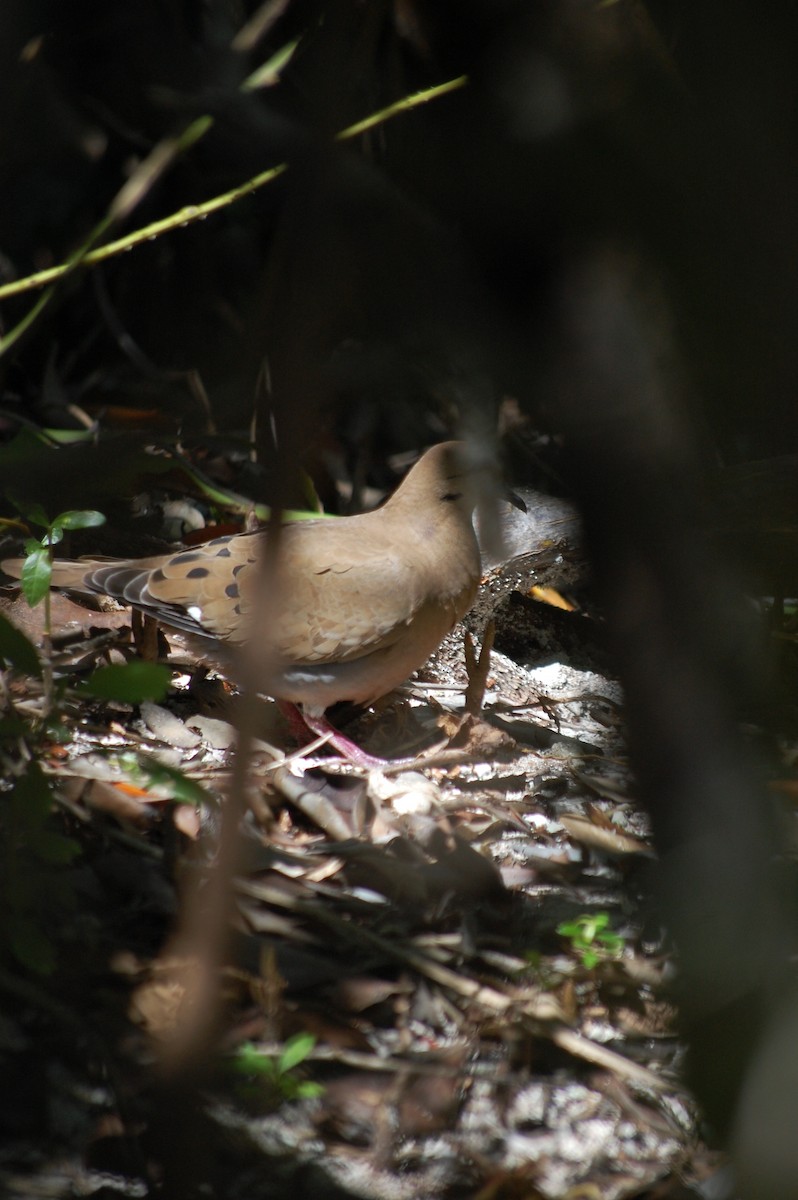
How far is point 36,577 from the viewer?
9.71 ft

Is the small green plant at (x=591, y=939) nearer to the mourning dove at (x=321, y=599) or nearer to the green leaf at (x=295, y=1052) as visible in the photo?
the green leaf at (x=295, y=1052)

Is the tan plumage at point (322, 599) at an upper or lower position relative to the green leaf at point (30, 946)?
lower

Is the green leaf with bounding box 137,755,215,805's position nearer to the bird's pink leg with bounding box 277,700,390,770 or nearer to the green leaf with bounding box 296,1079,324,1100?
the green leaf with bounding box 296,1079,324,1100

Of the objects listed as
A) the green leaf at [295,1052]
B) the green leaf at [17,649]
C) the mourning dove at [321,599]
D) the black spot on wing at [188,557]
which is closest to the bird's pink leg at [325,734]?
the mourning dove at [321,599]

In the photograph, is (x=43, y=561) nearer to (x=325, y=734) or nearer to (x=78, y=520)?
(x=78, y=520)

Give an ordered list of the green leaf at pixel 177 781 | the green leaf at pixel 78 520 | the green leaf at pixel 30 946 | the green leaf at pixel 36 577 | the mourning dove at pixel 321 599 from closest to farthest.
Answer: the green leaf at pixel 177 781 < the green leaf at pixel 30 946 < the green leaf at pixel 36 577 < the green leaf at pixel 78 520 < the mourning dove at pixel 321 599

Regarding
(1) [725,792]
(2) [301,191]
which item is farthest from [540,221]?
(1) [725,792]

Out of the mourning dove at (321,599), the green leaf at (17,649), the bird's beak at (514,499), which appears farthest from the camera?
the bird's beak at (514,499)

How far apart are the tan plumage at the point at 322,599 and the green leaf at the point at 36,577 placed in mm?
917

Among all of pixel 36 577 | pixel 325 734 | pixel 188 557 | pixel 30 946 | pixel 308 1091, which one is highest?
pixel 36 577

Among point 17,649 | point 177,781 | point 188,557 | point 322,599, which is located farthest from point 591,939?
point 188,557

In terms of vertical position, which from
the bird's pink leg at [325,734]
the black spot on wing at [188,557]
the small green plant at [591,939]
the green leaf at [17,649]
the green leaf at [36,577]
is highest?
the green leaf at [17,649]

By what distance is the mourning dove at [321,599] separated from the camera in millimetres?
3914

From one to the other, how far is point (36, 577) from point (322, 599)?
3.96ft
